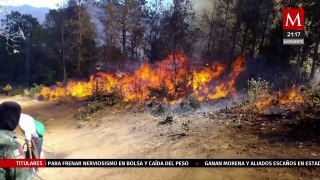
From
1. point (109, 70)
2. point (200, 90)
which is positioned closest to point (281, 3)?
point (200, 90)

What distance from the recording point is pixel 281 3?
28297 mm

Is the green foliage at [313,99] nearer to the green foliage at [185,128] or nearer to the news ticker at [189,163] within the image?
the news ticker at [189,163]

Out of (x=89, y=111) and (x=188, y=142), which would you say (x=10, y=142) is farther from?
→ (x=89, y=111)

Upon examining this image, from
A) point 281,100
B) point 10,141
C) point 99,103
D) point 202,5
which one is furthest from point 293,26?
point 10,141

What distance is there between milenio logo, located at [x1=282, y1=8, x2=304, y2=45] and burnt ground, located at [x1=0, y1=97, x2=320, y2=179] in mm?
12241

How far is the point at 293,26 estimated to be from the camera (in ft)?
76.9

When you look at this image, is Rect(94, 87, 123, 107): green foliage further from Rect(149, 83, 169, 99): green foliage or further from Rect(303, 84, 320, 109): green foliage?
Rect(303, 84, 320, 109): green foliage

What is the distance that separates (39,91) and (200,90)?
1428cm

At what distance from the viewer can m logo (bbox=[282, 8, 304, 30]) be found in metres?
22.0

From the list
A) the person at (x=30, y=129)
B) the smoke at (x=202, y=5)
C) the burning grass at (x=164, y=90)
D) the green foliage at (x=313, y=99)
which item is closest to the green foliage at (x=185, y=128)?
the burning grass at (x=164, y=90)

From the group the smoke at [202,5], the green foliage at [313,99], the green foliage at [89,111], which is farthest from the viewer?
the smoke at [202,5]

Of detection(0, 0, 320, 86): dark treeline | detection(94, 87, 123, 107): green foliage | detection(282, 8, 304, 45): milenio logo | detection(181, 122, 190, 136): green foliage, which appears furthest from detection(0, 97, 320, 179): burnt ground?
detection(0, 0, 320, 86): dark treeline

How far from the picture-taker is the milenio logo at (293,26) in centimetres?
2207

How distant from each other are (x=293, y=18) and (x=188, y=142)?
56.6 feet
